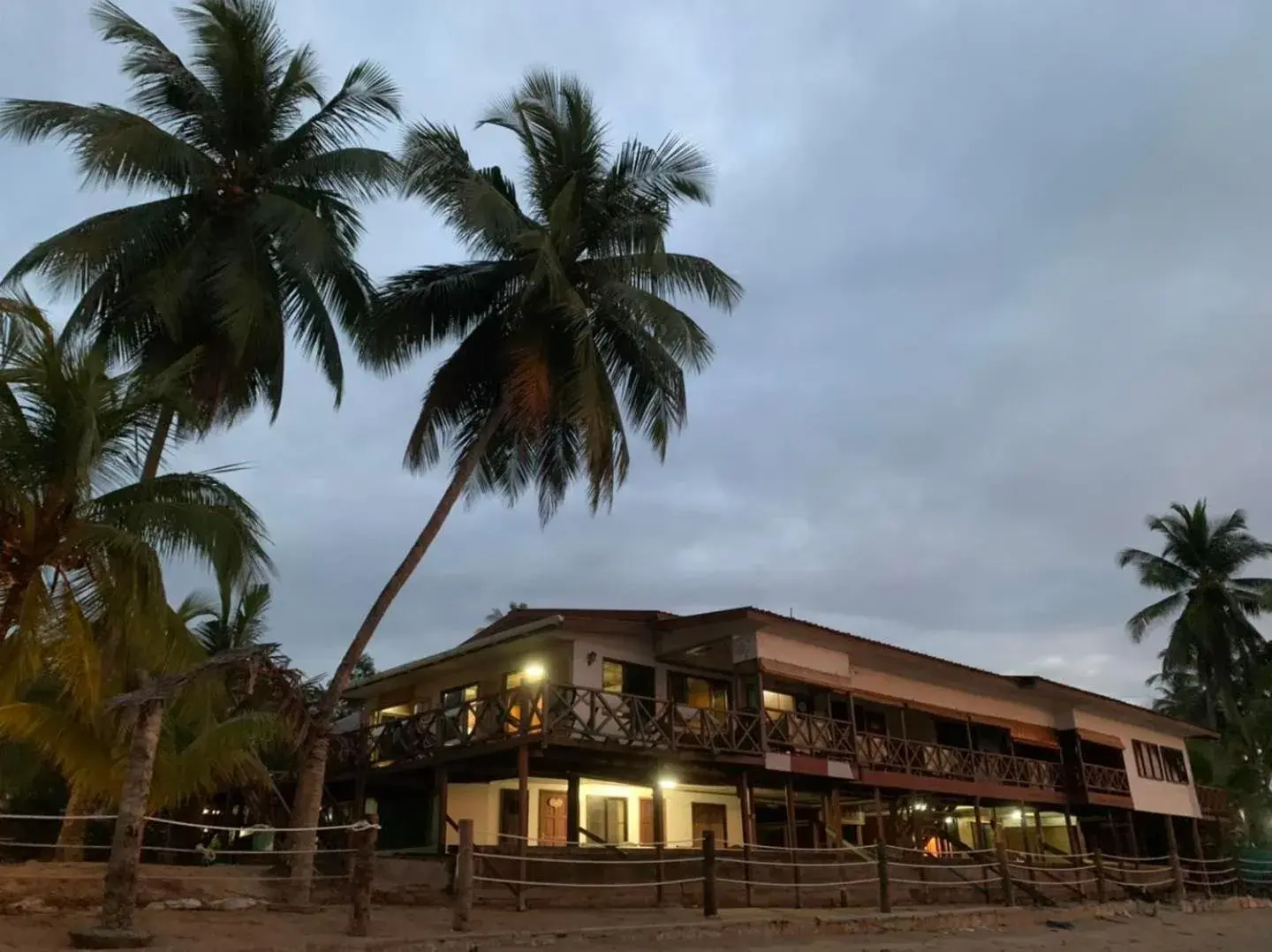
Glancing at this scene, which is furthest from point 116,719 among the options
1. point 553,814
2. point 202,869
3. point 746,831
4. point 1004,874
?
point 1004,874

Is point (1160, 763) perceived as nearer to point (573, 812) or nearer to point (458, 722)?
point (573, 812)

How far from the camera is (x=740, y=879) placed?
17359 mm

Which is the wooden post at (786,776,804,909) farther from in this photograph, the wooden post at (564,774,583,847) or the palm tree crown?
the palm tree crown

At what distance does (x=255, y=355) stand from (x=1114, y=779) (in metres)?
27.3

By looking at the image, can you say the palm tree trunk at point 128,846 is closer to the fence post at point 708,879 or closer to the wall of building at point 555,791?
the fence post at point 708,879

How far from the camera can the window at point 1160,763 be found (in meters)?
32.3

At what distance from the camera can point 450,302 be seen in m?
18.2

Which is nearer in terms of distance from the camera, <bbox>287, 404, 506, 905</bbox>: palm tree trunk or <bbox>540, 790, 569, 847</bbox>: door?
<bbox>287, 404, 506, 905</bbox>: palm tree trunk

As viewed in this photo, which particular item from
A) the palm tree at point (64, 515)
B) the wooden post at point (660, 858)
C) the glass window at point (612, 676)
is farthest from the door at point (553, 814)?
the palm tree at point (64, 515)

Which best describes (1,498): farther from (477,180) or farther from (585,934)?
(477,180)

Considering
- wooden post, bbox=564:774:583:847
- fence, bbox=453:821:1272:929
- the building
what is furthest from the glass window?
fence, bbox=453:821:1272:929

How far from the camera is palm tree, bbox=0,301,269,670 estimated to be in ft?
33.4

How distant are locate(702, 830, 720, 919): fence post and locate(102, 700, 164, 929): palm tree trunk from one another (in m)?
7.95

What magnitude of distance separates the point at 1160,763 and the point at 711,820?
1944 cm
